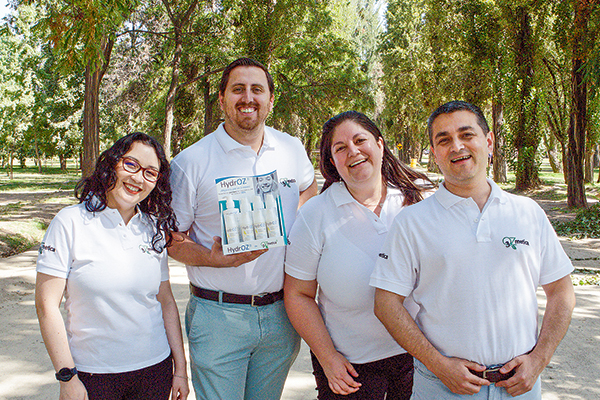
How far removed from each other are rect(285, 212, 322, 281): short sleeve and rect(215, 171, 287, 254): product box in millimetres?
116

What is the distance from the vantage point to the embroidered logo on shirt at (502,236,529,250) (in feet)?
7.06

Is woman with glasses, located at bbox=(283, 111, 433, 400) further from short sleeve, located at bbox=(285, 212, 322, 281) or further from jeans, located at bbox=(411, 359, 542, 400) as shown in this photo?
jeans, located at bbox=(411, 359, 542, 400)

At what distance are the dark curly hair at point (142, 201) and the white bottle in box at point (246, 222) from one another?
0.45m

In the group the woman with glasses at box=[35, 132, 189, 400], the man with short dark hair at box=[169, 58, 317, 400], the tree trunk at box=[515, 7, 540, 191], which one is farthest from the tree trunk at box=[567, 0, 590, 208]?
the woman with glasses at box=[35, 132, 189, 400]

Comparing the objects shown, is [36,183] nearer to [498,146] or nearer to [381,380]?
[498,146]

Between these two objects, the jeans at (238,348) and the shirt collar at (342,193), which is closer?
Answer: the shirt collar at (342,193)

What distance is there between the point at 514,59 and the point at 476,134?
1831cm

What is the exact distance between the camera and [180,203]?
2883mm

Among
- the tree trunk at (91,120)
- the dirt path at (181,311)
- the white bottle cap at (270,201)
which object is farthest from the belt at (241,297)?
the tree trunk at (91,120)

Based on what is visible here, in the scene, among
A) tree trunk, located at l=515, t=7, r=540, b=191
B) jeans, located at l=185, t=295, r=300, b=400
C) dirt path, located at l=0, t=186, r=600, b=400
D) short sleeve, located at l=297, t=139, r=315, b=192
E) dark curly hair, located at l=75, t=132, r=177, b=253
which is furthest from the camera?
tree trunk, located at l=515, t=7, r=540, b=191

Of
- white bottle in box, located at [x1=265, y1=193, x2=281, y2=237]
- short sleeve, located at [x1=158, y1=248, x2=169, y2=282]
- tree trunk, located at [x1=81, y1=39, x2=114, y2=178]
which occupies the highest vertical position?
tree trunk, located at [x1=81, y1=39, x2=114, y2=178]

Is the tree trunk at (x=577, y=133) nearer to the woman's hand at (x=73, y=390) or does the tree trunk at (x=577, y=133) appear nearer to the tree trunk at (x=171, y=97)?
the tree trunk at (x=171, y=97)

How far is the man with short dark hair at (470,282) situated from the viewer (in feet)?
6.98

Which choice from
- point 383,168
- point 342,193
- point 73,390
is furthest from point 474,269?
point 73,390
